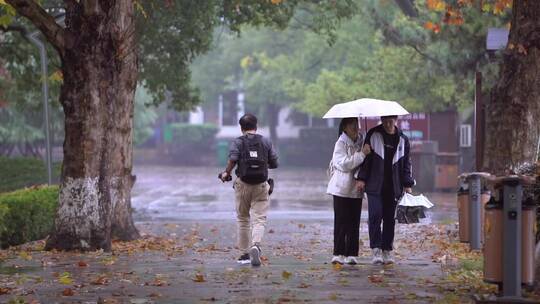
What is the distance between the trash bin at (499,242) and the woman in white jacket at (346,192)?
10.0 feet

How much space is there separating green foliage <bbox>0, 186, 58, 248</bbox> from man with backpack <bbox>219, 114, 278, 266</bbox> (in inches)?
196

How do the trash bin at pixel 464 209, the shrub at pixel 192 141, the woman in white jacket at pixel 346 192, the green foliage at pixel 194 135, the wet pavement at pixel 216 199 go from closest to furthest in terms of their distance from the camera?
the woman in white jacket at pixel 346 192, the trash bin at pixel 464 209, the wet pavement at pixel 216 199, the shrub at pixel 192 141, the green foliage at pixel 194 135

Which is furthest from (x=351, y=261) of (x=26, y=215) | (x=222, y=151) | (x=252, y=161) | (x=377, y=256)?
(x=222, y=151)

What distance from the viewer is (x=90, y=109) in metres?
13.1

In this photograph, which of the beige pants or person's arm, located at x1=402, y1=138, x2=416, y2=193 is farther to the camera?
the beige pants

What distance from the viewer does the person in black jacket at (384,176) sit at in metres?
11.0

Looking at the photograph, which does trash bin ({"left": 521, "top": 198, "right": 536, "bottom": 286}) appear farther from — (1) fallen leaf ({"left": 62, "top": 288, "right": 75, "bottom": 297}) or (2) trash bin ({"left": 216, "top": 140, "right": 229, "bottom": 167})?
(2) trash bin ({"left": 216, "top": 140, "right": 229, "bottom": 167})

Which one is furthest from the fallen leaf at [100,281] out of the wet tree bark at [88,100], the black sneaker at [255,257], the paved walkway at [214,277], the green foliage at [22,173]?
the green foliage at [22,173]

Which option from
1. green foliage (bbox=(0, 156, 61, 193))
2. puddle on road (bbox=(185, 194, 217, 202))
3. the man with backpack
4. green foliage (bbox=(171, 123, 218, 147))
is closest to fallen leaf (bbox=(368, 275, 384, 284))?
the man with backpack

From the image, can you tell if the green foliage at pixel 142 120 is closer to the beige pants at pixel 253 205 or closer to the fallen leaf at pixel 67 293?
the beige pants at pixel 253 205

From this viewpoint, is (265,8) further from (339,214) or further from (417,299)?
(417,299)

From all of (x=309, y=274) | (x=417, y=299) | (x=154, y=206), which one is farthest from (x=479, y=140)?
(x=154, y=206)

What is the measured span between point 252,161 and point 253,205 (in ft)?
1.79

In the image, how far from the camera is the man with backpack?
1140cm
